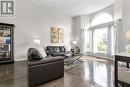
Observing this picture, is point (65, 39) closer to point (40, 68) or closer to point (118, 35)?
point (118, 35)

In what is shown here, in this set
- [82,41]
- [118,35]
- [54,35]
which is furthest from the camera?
[82,41]

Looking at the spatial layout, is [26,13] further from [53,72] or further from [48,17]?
[53,72]

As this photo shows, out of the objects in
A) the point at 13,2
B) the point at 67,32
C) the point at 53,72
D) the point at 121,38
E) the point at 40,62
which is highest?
the point at 13,2

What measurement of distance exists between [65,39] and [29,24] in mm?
3548

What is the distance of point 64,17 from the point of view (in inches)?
382

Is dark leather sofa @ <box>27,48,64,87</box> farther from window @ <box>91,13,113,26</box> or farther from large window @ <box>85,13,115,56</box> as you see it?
window @ <box>91,13,113,26</box>

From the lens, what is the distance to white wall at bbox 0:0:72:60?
677 centimetres

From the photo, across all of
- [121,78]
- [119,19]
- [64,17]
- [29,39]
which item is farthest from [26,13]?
[121,78]

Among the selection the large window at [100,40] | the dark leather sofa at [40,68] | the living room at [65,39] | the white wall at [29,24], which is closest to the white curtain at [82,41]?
the living room at [65,39]

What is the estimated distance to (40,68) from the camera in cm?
313

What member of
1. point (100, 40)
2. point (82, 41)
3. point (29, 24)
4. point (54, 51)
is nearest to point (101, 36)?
point (100, 40)

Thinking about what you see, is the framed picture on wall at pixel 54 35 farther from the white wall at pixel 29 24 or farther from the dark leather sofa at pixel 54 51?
the dark leather sofa at pixel 54 51

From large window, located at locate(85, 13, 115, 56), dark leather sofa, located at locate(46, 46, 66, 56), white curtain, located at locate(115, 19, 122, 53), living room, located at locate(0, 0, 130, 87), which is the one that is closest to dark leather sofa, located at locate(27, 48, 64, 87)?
living room, located at locate(0, 0, 130, 87)

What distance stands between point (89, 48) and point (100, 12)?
315 cm
